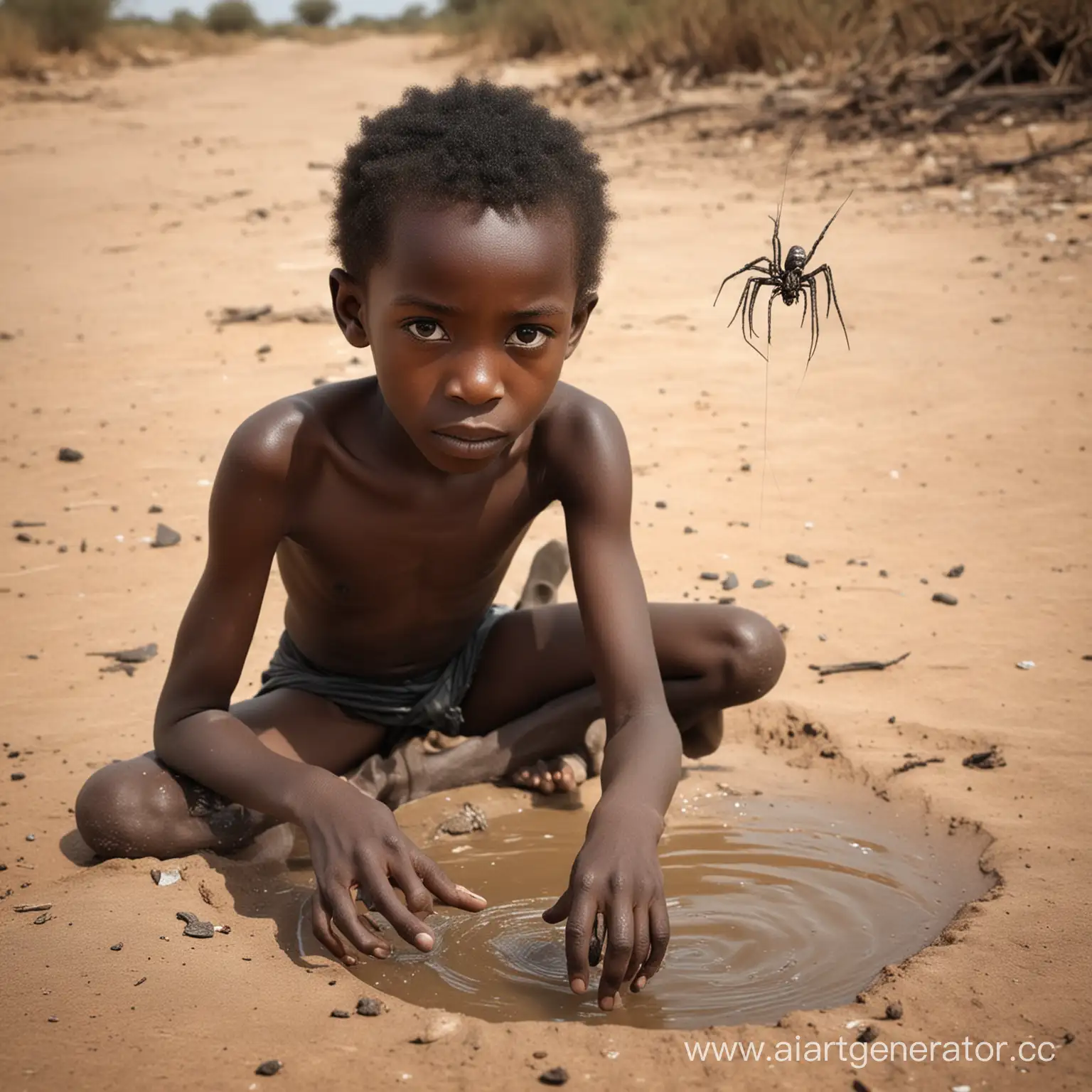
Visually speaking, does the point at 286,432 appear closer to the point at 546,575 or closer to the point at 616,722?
the point at 616,722

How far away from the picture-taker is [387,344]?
239cm

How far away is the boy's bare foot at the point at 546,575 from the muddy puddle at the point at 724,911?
65cm

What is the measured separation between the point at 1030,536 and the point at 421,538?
255cm

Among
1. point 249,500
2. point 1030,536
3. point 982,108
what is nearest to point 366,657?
point 249,500

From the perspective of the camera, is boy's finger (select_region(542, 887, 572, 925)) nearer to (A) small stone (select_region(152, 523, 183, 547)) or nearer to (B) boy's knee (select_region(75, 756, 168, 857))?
(B) boy's knee (select_region(75, 756, 168, 857))

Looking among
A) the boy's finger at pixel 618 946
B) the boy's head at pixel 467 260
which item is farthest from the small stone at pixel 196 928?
the boy's head at pixel 467 260

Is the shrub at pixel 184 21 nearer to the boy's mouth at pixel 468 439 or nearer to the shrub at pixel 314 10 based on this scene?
the shrub at pixel 314 10

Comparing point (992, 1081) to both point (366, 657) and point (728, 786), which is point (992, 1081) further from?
point (366, 657)

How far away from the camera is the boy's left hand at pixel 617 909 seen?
216 centimetres

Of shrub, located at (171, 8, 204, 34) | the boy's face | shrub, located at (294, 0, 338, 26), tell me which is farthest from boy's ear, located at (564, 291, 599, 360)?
shrub, located at (294, 0, 338, 26)

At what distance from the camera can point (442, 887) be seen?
2.28m

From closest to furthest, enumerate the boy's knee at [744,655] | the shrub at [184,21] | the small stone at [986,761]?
the boy's knee at [744,655] < the small stone at [986,761] < the shrub at [184,21]

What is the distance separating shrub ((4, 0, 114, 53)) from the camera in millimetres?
26359

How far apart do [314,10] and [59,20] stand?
35.2m
